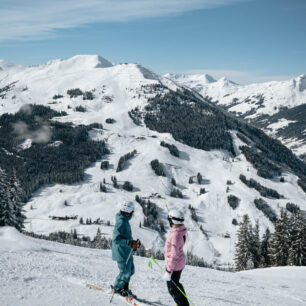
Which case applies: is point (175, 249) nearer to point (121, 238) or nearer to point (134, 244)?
point (134, 244)

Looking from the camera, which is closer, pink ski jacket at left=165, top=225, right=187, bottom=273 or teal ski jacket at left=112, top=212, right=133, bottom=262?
pink ski jacket at left=165, top=225, right=187, bottom=273

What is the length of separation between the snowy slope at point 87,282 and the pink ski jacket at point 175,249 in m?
2.17

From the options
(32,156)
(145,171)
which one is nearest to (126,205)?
(145,171)

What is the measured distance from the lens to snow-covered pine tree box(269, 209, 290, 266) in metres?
47.1

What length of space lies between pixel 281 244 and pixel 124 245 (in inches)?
1679

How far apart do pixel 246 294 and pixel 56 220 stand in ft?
398

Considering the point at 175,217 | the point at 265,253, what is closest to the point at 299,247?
the point at 265,253

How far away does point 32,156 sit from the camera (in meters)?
193

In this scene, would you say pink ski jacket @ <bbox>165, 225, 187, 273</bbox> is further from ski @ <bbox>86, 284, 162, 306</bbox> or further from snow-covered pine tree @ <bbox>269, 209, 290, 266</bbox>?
snow-covered pine tree @ <bbox>269, 209, 290, 266</bbox>

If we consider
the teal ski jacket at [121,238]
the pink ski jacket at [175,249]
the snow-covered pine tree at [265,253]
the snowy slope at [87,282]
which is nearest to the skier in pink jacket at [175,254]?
the pink ski jacket at [175,249]

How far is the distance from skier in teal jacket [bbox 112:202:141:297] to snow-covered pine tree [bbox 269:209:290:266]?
41.8 meters

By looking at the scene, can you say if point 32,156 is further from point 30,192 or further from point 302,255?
point 302,255

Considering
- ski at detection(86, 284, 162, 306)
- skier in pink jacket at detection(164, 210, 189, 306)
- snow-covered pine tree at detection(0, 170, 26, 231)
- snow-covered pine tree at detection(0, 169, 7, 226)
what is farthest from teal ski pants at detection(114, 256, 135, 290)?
snow-covered pine tree at detection(0, 170, 26, 231)

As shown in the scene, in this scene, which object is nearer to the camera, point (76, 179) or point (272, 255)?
point (272, 255)
